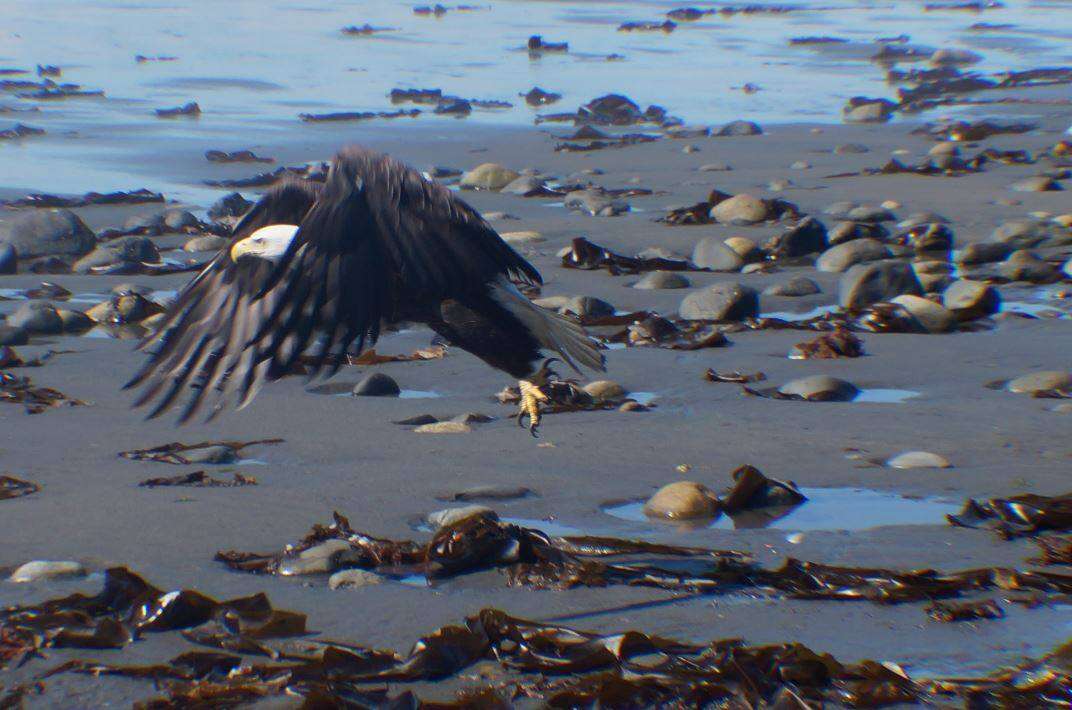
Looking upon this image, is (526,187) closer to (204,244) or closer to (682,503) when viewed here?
(204,244)

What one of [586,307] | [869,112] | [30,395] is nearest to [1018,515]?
[586,307]

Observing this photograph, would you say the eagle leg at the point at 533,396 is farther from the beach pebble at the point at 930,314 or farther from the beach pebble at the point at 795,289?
the beach pebble at the point at 795,289

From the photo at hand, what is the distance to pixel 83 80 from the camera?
60.2 ft

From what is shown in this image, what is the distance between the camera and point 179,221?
9.81m

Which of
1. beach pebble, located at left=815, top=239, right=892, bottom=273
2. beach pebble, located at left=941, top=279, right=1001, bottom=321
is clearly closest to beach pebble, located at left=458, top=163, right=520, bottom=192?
beach pebble, located at left=815, top=239, right=892, bottom=273

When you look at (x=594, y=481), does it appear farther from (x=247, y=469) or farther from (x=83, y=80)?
(x=83, y=80)

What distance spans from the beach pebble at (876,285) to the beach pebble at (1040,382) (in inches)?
59.4

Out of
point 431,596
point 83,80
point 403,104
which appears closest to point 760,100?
point 403,104

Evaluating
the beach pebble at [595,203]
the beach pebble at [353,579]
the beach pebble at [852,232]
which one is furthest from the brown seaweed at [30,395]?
the beach pebble at [595,203]

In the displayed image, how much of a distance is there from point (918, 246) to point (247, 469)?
15.9 feet

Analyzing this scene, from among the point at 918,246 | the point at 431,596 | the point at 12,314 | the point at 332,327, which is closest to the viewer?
the point at 431,596

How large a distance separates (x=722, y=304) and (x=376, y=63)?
14.6 m

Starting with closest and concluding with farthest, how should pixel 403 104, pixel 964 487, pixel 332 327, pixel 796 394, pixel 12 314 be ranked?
pixel 332 327 < pixel 964 487 < pixel 796 394 < pixel 12 314 < pixel 403 104

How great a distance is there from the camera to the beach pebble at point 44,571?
3.67 metres
